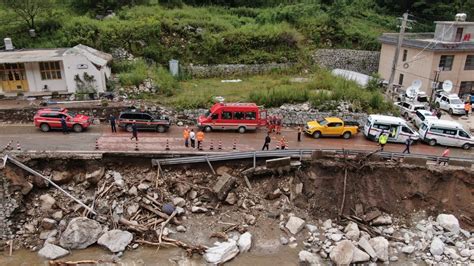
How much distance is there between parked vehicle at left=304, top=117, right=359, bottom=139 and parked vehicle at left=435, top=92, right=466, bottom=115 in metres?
12.9

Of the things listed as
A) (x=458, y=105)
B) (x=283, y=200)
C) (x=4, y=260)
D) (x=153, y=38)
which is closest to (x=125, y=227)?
(x=4, y=260)

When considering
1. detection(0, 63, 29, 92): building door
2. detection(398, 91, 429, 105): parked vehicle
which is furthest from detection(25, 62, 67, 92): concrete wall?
detection(398, 91, 429, 105): parked vehicle

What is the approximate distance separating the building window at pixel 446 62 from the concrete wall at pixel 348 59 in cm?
984

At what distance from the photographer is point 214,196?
77.8 feet

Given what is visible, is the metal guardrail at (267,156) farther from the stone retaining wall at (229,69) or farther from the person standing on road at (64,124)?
the stone retaining wall at (229,69)

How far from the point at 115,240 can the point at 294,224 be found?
398 inches

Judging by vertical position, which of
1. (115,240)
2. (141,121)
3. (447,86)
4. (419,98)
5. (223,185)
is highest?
(447,86)

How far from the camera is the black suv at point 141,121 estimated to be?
27734 millimetres

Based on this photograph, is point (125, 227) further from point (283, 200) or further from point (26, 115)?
point (26, 115)

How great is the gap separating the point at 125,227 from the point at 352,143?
17.1m

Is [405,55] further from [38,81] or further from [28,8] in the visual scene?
[28,8]

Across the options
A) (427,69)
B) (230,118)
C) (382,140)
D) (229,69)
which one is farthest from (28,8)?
(427,69)

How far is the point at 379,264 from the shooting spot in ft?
68.1

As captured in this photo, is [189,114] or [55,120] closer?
[55,120]
